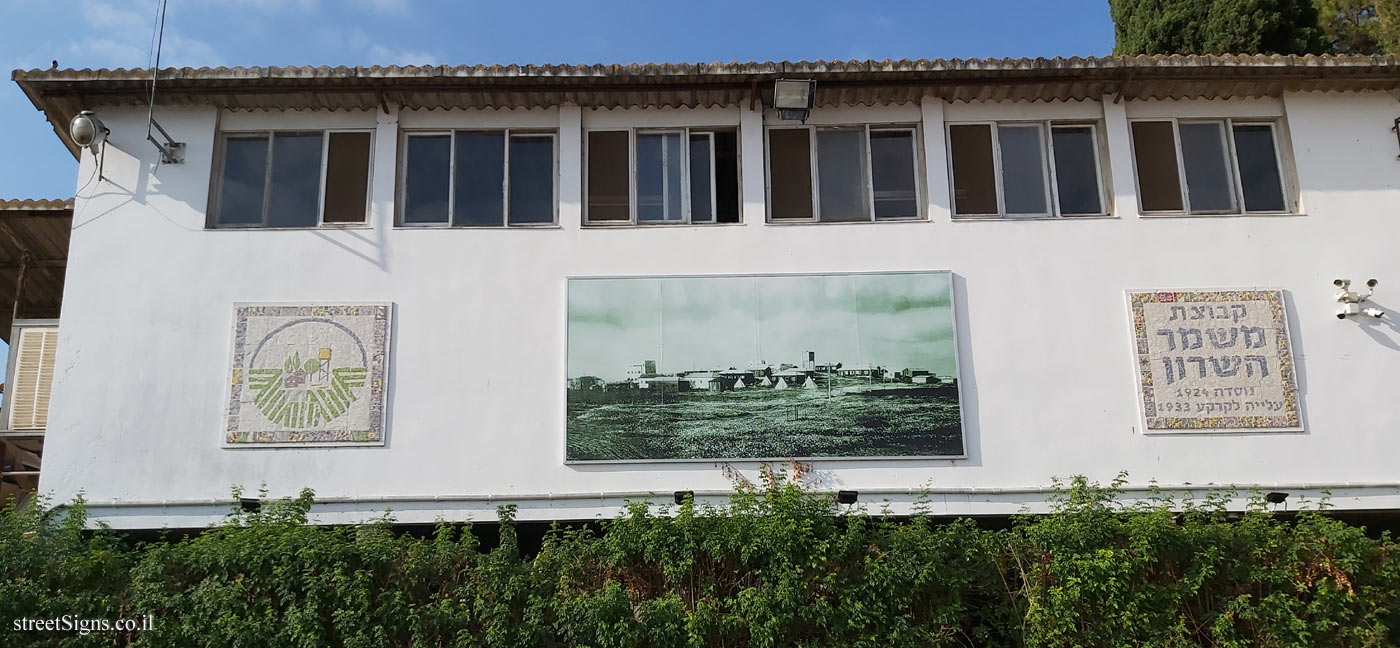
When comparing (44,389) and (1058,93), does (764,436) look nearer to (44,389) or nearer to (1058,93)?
(1058,93)

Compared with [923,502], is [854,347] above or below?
above

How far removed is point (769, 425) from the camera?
13.2 meters

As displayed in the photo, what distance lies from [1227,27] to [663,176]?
40.4 ft

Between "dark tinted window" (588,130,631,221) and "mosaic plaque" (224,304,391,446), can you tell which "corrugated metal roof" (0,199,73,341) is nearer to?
"mosaic plaque" (224,304,391,446)

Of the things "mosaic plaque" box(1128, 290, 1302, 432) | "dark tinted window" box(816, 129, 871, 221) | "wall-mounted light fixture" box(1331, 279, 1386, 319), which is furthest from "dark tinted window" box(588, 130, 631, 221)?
"wall-mounted light fixture" box(1331, 279, 1386, 319)

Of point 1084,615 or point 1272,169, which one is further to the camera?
point 1272,169

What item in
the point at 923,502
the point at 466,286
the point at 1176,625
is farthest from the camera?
the point at 466,286

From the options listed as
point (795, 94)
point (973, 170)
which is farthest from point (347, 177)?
point (973, 170)

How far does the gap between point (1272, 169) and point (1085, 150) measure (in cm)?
230

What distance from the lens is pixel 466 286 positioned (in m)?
13.8

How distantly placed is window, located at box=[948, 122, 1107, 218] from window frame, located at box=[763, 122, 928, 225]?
1.33 feet

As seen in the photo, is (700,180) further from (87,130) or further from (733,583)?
(87,130)

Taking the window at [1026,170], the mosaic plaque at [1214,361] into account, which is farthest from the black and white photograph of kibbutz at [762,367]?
the mosaic plaque at [1214,361]

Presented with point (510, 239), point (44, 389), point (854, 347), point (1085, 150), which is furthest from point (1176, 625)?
point (44, 389)
